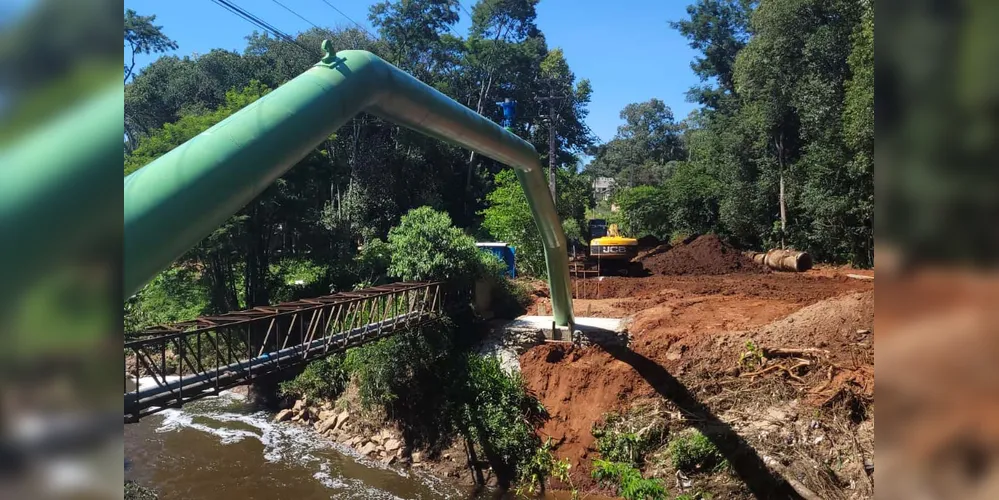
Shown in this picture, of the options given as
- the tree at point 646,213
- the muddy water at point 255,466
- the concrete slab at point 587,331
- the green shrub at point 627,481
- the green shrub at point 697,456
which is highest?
the tree at point 646,213

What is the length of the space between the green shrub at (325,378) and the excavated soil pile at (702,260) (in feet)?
47.2

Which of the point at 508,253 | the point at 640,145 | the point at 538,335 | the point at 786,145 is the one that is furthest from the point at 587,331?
the point at 640,145

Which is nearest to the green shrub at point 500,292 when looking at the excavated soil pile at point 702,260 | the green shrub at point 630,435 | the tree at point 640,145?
the green shrub at point 630,435

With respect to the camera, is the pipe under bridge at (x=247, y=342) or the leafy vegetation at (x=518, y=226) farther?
the leafy vegetation at (x=518, y=226)

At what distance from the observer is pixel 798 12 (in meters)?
24.6

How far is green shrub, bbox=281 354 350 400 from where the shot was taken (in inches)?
644

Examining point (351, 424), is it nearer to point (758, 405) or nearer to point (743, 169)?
point (758, 405)

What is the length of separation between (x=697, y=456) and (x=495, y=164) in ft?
89.4

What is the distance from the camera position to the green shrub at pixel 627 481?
10.5 m

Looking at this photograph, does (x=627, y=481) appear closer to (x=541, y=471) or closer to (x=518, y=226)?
Answer: (x=541, y=471)

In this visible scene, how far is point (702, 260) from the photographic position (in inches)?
1012

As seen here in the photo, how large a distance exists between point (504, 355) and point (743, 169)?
20.5m

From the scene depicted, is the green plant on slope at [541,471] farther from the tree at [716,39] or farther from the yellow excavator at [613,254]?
the tree at [716,39]
